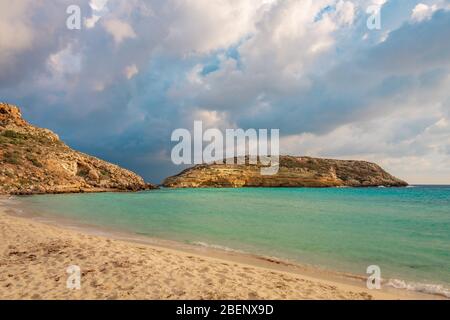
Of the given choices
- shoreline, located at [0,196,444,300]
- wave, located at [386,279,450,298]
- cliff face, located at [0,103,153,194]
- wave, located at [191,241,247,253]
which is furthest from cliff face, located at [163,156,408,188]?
wave, located at [386,279,450,298]

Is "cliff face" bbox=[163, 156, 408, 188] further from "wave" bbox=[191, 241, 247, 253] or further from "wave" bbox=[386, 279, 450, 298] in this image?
"wave" bbox=[386, 279, 450, 298]

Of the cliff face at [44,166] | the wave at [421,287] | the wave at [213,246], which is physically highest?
the cliff face at [44,166]

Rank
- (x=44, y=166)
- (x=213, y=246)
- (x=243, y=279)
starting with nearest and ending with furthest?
(x=243, y=279)
(x=213, y=246)
(x=44, y=166)

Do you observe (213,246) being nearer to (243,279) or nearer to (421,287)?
(243,279)

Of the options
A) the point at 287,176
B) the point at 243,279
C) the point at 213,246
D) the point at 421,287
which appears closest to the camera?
the point at 243,279

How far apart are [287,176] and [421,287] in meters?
143

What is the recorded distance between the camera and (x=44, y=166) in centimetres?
7388

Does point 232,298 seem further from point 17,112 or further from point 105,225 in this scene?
point 17,112

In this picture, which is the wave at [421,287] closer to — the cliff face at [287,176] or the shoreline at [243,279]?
the shoreline at [243,279]

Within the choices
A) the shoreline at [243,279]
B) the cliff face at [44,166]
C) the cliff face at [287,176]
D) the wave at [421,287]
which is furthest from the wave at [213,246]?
the cliff face at [287,176]

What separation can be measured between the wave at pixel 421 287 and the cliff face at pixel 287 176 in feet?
419

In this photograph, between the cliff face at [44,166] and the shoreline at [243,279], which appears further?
the cliff face at [44,166]

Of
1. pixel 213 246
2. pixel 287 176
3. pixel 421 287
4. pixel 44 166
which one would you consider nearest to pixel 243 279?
pixel 421 287

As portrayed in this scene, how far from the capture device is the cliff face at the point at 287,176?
14184 centimetres
